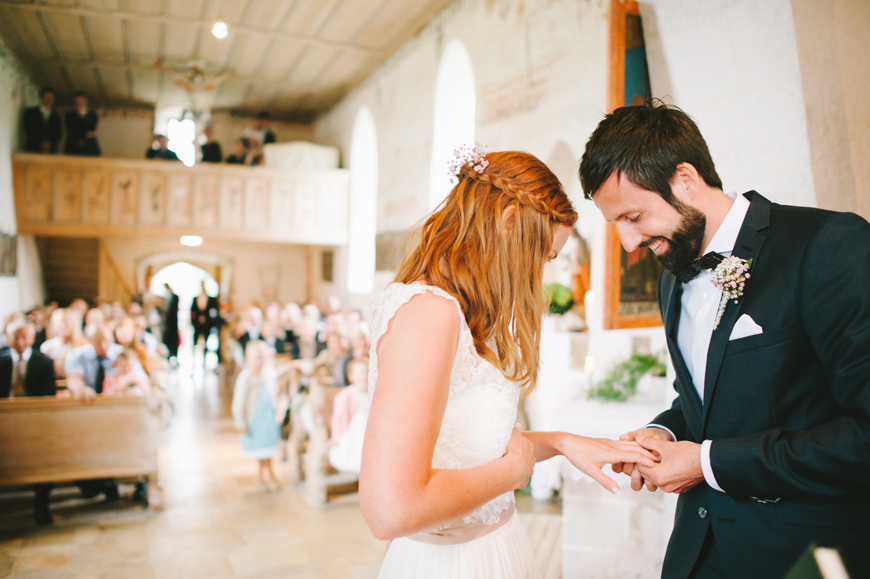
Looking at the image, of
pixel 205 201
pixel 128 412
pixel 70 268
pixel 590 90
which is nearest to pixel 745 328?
pixel 590 90

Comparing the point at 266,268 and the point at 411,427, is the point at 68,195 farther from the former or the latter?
the point at 411,427

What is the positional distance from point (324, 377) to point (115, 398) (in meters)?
1.98

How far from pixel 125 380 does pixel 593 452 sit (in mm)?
5216

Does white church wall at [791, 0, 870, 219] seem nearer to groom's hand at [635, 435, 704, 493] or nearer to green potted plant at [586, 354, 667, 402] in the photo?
green potted plant at [586, 354, 667, 402]

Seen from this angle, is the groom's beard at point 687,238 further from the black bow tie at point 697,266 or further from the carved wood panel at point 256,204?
the carved wood panel at point 256,204

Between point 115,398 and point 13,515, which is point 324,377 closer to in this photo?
point 115,398

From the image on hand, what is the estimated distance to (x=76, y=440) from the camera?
4953 millimetres

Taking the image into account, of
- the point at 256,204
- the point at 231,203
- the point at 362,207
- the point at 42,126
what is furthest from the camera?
the point at 362,207

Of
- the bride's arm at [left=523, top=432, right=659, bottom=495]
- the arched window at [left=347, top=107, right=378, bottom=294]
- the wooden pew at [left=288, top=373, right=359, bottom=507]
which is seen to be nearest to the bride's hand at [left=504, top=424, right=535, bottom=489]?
the bride's arm at [left=523, top=432, right=659, bottom=495]

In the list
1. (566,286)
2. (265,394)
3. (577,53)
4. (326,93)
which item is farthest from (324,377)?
(326,93)

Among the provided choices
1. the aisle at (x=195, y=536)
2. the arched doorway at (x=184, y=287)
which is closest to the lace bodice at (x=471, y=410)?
the aisle at (x=195, y=536)

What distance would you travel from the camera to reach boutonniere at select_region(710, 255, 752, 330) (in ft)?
4.91

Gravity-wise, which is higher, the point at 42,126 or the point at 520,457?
the point at 42,126

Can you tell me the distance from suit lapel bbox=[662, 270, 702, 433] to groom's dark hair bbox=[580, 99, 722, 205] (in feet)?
1.00
